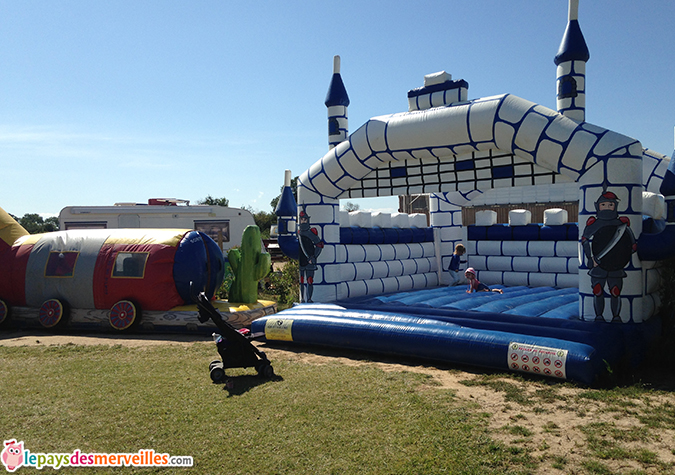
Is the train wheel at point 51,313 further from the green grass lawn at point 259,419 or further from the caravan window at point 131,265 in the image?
the green grass lawn at point 259,419

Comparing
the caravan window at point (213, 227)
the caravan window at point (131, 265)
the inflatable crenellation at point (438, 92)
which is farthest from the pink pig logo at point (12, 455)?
the caravan window at point (213, 227)

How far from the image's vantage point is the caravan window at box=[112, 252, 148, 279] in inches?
319

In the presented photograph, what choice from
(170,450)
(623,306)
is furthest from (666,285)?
(170,450)

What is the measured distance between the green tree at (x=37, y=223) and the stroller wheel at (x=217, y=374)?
30.9m

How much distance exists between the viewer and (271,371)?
5246 millimetres

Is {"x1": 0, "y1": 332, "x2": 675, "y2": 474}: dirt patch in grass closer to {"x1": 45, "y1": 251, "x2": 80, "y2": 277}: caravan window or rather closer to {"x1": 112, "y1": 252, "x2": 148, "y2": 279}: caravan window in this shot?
{"x1": 112, "y1": 252, "x2": 148, "y2": 279}: caravan window

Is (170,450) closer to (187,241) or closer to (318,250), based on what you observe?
(318,250)

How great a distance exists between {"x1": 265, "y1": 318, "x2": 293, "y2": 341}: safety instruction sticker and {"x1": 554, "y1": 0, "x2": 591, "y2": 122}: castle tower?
4256mm

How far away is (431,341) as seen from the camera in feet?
18.5

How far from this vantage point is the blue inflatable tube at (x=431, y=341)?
4812 millimetres

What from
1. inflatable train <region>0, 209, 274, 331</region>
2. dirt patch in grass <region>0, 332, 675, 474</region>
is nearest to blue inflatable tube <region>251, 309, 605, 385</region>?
dirt patch in grass <region>0, 332, 675, 474</region>

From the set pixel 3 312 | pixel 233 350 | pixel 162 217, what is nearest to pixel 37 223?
pixel 162 217

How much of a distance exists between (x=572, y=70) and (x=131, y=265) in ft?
22.1

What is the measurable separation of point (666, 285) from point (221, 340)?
4.82m
